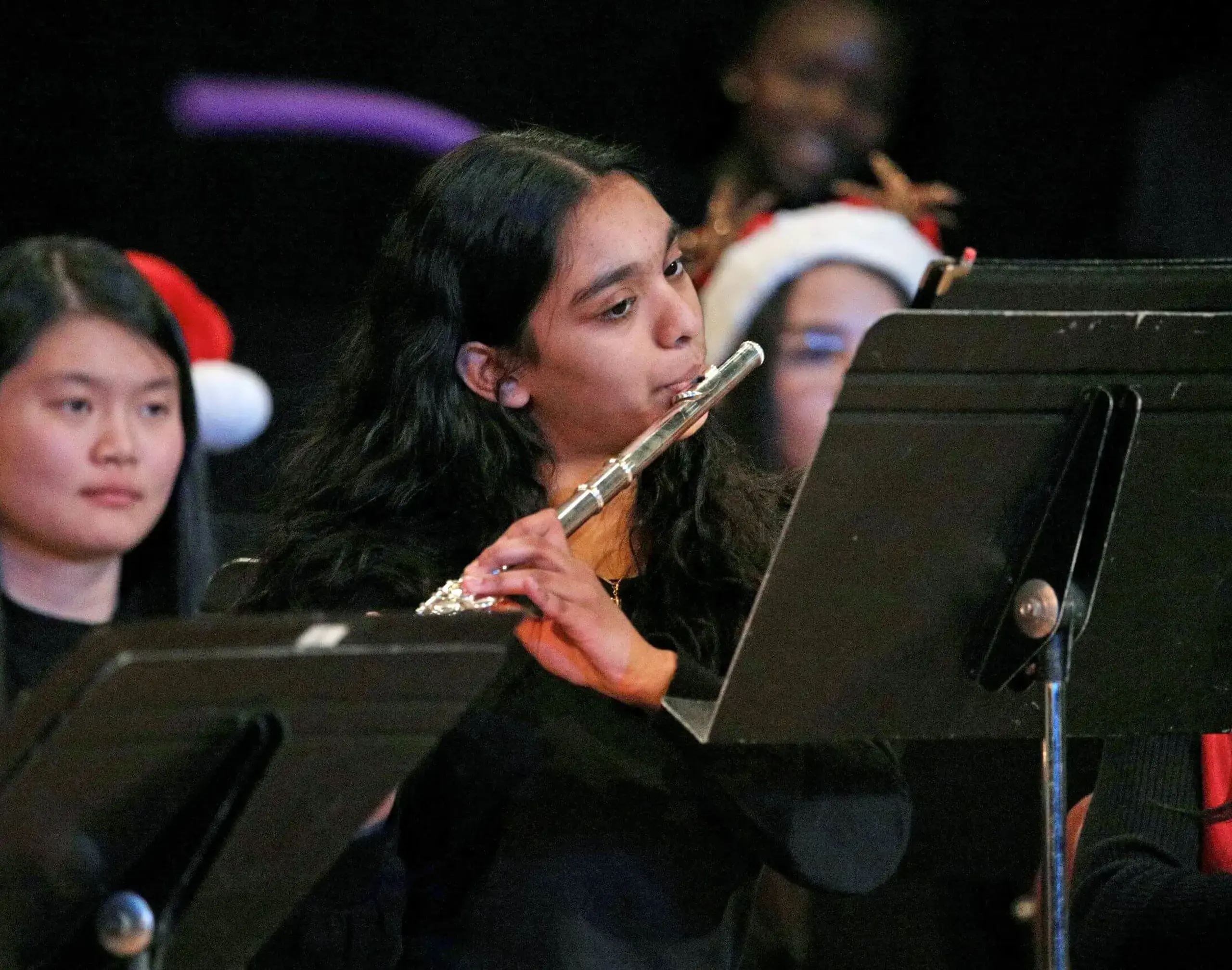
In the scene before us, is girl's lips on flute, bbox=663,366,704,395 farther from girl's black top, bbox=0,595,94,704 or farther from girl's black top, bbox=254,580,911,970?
girl's black top, bbox=0,595,94,704

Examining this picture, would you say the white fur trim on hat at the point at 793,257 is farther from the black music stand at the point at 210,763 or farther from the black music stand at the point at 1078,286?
the black music stand at the point at 210,763

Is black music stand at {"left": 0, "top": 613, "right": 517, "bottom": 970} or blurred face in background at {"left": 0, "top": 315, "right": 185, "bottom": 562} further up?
blurred face in background at {"left": 0, "top": 315, "right": 185, "bottom": 562}

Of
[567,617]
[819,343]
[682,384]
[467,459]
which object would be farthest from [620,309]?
[819,343]

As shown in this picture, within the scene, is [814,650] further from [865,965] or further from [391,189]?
[391,189]

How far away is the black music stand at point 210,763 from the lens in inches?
44.7

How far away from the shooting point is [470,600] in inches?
62.2

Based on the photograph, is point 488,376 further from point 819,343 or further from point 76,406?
point 819,343

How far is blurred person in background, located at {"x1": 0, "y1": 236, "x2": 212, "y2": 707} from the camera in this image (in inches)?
60.9

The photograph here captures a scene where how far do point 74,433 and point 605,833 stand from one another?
622 mm

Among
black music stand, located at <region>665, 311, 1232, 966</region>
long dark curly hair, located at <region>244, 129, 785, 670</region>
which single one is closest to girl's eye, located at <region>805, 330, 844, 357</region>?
long dark curly hair, located at <region>244, 129, 785, 670</region>

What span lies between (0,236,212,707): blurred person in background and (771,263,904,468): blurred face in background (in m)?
1.61

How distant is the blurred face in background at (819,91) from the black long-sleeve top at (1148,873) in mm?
1847

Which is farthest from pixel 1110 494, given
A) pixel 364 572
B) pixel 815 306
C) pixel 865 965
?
pixel 815 306

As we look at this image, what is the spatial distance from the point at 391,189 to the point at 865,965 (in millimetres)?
1647
